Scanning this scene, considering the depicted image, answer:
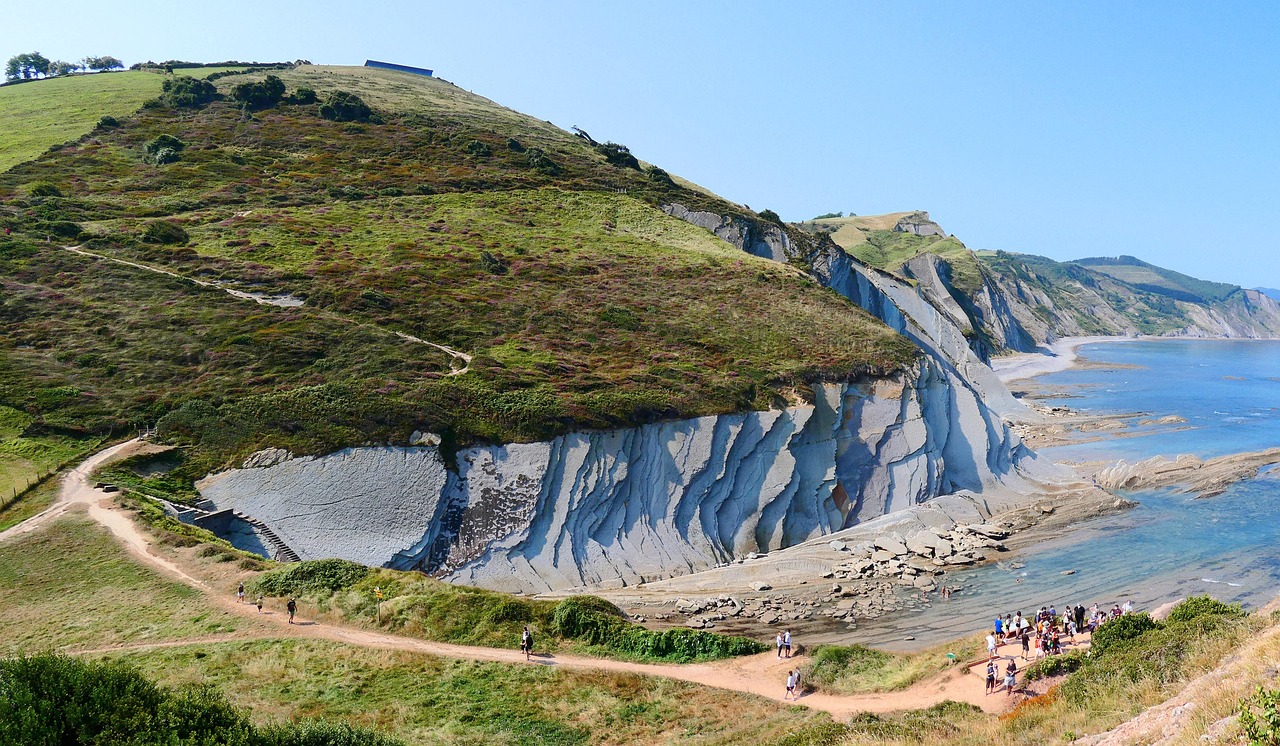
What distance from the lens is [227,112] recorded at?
98.4 meters

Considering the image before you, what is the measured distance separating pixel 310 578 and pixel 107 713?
53.4ft

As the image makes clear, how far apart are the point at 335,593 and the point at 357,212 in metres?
57.3

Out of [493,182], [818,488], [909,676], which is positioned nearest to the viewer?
[909,676]

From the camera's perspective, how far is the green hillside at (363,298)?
141 ft

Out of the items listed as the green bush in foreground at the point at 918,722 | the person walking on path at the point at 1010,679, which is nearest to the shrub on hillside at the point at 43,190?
the green bush in foreground at the point at 918,722

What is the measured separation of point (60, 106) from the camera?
96.0 metres

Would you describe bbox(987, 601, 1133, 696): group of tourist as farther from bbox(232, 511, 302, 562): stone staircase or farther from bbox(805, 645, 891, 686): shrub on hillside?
bbox(232, 511, 302, 562): stone staircase

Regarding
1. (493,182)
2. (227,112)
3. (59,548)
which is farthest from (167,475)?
(227,112)

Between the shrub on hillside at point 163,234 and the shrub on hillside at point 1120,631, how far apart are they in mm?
70596

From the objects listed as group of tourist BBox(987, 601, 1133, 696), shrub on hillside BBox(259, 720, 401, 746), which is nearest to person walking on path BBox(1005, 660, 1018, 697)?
group of tourist BBox(987, 601, 1133, 696)

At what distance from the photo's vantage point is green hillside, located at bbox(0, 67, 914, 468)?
43.1m

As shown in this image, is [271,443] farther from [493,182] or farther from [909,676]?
[493,182]

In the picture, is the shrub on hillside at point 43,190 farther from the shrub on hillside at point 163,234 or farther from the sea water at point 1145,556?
the sea water at point 1145,556

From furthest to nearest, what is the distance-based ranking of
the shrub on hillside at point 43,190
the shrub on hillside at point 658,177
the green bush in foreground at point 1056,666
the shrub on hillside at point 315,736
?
the shrub on hillside at point 658,177 < the shrub on hillside at point 43,190 < the green bush in foreground at point 1056,666 < the shrub on hillside at point 315,736
